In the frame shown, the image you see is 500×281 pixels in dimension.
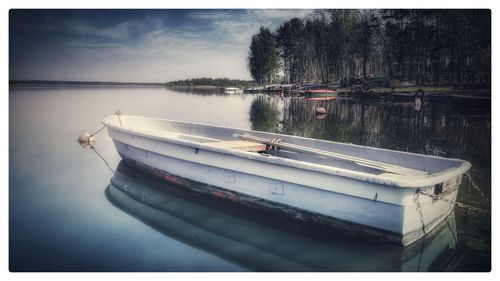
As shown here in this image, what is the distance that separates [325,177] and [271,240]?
87cm

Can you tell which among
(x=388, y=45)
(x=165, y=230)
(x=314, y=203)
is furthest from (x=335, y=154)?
(x=388, y=45)

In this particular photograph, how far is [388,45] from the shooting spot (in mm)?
7770

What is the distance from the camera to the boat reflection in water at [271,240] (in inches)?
124

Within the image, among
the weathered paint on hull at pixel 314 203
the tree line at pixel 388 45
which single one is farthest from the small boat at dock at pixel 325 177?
the tree line at pixel 388 45

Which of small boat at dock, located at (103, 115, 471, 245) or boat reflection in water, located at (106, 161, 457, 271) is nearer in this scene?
small boat at dock, located at (103, 115, 471, 245)

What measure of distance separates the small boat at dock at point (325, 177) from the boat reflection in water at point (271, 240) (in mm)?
150

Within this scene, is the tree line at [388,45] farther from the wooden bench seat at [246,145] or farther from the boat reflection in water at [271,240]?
the boat reflection in water at [271,240]

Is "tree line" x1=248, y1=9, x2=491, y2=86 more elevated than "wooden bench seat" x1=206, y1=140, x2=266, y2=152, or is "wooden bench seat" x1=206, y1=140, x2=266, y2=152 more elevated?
"tree line" x1=248, y1=9, x2=491, y2=86

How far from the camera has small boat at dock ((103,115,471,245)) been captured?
3.02m

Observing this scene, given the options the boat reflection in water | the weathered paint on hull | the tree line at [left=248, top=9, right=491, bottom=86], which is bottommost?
the boat reflection in water

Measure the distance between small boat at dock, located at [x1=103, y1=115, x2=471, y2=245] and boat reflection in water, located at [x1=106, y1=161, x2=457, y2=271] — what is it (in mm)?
150

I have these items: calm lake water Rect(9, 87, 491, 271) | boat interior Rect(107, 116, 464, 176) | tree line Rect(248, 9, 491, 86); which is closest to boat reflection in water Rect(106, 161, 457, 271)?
calm lake water Rect(9, 87, 491, 271)

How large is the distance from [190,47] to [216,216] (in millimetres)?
2573

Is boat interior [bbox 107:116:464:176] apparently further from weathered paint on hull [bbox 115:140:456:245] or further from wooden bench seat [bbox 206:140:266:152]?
weathered paint on hull [bbox 115:140:456:245]
